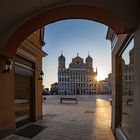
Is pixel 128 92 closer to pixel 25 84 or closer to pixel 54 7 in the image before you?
pixel 54 7

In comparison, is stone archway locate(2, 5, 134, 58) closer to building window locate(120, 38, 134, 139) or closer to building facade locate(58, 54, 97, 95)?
building window locate(120, 38, 134, 139)

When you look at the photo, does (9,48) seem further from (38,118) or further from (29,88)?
(38,118)

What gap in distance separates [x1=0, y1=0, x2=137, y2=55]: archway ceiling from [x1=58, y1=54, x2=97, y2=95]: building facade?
305ft

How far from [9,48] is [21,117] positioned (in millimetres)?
3406

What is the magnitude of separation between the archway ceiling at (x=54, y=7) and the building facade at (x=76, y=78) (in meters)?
92.9

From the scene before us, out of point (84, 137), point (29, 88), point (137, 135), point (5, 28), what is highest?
point (5, 28)

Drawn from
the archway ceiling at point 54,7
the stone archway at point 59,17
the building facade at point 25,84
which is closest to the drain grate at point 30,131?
the building facade at point 25,84

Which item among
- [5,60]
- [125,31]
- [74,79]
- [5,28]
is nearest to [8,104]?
[5,60]

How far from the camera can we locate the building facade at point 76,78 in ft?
327

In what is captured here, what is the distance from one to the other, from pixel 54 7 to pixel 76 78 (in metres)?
94.8

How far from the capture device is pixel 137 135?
12.7ft

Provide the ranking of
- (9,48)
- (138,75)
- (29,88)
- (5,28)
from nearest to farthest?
(138,75), (5,28), (9,48), (29,88)

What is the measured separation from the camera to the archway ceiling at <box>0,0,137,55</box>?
431cm

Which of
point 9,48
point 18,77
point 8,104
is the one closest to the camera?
point 9,48
